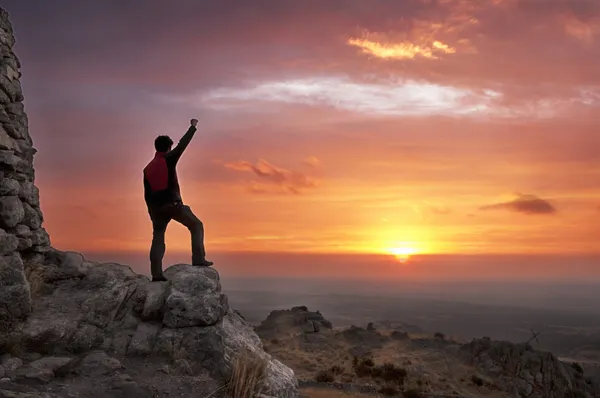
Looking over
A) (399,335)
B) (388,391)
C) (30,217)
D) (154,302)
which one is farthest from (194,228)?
(399,335)

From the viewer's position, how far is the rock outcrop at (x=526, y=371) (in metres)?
30.1

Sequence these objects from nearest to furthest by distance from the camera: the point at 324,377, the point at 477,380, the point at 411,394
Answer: the point at 411,394 < the point at 324,377 < the point at 477,380

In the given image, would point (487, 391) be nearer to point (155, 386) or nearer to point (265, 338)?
point (265, 338)

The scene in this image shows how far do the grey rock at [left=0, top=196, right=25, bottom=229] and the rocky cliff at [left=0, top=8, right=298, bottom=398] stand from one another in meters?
0.02

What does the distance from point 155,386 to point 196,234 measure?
137 inches

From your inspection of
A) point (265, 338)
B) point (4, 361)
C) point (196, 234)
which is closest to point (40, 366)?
point (4, 361)

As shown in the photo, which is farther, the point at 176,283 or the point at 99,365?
the point at 176,283

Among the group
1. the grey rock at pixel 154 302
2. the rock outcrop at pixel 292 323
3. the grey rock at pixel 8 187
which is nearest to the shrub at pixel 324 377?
the rock outcrop at pixel 292 323

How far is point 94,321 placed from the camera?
33.1 feet

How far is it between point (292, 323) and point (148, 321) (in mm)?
32676

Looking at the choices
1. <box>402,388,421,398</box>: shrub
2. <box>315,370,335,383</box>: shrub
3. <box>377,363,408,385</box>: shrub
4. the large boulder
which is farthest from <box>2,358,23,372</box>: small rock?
<box>377,363,408,385</box>: shrub

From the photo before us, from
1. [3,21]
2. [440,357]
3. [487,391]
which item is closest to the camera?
[3,21]

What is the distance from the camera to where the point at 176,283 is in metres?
10.4

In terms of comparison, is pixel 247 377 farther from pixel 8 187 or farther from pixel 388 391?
pixel 388 391
